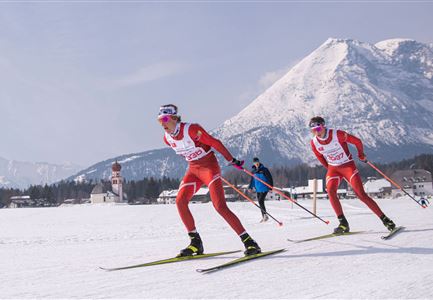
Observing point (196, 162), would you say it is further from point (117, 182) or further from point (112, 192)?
point (117, 182)

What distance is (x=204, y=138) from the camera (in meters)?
6.92

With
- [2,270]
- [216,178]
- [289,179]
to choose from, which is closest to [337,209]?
[216,178]

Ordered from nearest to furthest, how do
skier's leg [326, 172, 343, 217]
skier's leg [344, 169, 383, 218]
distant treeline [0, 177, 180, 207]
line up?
skier's leg [344, 169, 383, 218] → skier's leg [326, 172, 343, 217] → distant treeline [0, 177, 180, 207]

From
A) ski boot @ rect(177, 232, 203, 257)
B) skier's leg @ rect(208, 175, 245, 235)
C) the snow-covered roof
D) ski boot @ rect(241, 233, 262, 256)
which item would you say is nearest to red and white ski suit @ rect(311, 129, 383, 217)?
skier's leg @ rect(208, 175, 245, 235)

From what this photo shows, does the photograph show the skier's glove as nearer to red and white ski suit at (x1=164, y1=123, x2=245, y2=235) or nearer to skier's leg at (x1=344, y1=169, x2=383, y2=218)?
red and white ski suit at (x1=164, y1=123, x2=245, y2=235)

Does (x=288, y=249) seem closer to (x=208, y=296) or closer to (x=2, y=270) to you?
(x=208, y=296)

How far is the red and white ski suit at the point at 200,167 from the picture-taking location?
6.85 m

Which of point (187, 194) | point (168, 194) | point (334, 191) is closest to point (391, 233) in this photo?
point (334, 191)

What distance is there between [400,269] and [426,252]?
53.1 inches

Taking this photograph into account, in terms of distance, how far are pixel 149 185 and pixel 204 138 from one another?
12603 cm

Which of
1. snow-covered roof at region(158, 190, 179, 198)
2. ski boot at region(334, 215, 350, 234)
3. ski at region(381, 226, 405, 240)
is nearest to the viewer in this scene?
ski at region(381, 226, 405, 240)

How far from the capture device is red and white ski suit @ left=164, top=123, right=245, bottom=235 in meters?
6.85

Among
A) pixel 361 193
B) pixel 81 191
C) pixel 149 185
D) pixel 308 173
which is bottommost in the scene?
pixel 361 193

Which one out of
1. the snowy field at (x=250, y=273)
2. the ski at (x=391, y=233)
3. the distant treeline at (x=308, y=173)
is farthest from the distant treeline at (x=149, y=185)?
the snowy field at (x=250, y=273)
